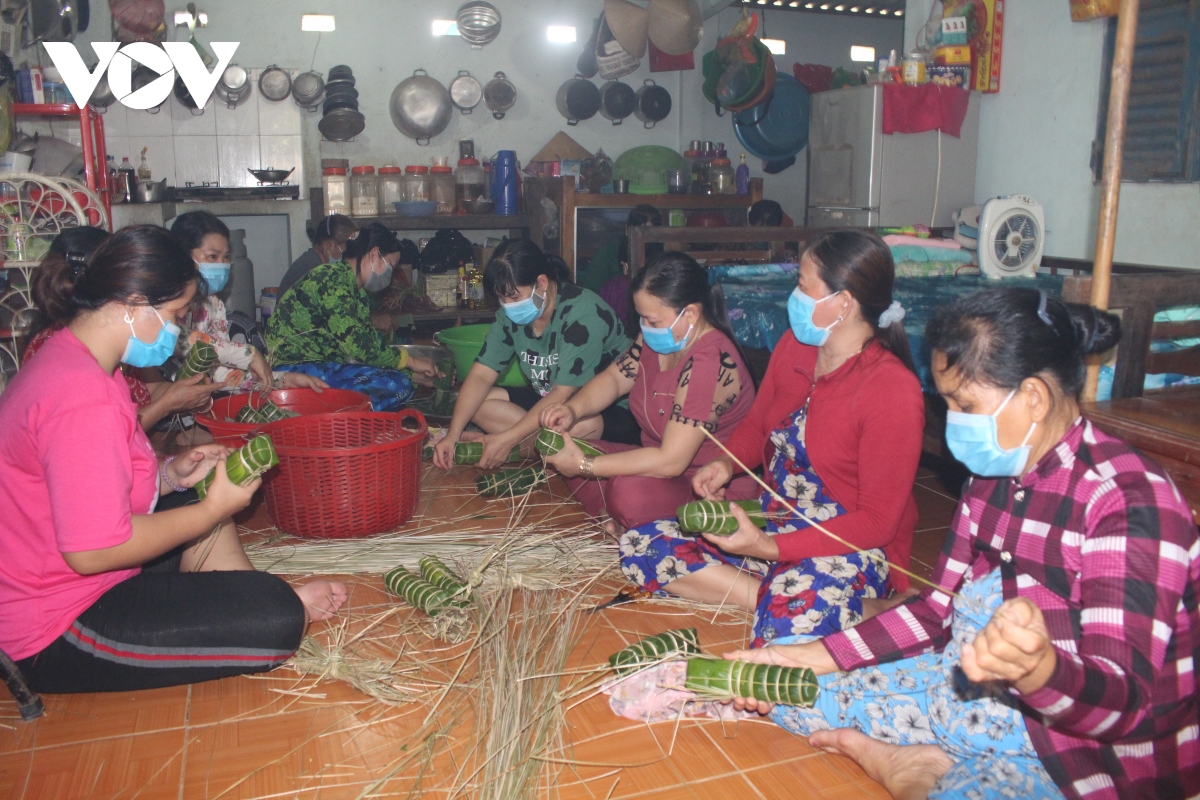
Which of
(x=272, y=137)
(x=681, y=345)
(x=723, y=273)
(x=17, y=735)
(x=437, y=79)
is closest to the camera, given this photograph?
(x=17, y=735)

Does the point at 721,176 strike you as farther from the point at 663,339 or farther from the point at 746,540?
the point at 746,540

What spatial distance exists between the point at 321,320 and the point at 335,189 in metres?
2.68

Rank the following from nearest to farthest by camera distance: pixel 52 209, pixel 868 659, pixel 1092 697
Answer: pixel 1092 697 → pixel 868 659 → pixel 52 209

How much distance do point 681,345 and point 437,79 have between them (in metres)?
5.34

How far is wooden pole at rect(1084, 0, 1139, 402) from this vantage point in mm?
2061

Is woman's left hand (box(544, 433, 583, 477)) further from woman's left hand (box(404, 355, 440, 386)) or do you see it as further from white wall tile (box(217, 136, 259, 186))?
white wall tile (box(217, 136, 259, 186))

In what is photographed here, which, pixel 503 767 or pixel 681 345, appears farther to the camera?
Answer: pixel 681 345

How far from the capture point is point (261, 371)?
374 cm

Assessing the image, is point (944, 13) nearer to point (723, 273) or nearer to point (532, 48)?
point (723, 273)

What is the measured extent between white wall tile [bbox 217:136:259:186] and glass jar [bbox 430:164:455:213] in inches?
52.2

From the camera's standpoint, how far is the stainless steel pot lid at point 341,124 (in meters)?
6.88

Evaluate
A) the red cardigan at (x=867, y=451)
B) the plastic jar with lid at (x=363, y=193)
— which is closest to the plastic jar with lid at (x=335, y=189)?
the plastic jar with lid at (x=363, y=193)

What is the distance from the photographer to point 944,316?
1.61 metres

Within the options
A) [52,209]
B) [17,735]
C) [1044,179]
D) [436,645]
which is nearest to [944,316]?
[436,645]
